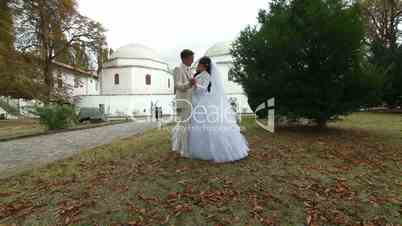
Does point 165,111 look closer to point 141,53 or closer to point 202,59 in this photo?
point 141,53

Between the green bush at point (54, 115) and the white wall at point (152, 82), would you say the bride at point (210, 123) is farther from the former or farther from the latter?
the white wall at point (152, 82)

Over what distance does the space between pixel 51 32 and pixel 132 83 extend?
15.4m

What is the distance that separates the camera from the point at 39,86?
18.9m

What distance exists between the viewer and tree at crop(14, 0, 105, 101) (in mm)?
18984

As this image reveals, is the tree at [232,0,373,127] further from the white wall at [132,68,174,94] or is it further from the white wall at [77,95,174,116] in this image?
the white wall at [132,68,174,94]

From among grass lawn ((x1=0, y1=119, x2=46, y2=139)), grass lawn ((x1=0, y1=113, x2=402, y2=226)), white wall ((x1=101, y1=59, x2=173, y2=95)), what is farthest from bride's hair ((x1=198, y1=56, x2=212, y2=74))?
white wall ((x1=101, y1=59, x2=173, y2=95))

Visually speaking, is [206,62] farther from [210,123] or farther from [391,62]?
[391,62]

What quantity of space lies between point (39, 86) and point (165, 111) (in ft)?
49.5

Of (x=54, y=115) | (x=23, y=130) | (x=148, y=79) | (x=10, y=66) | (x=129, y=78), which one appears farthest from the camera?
(x=148, y=79)

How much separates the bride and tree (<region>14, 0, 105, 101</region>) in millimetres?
20561

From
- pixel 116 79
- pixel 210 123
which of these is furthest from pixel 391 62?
pixel 116 79

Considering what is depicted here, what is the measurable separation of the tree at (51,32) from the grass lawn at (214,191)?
66.4 feet

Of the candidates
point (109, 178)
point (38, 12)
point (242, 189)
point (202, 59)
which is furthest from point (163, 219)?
point (38, 12)

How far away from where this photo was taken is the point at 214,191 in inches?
107
